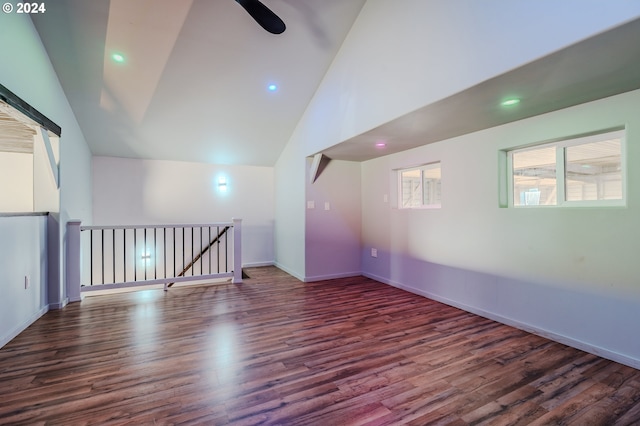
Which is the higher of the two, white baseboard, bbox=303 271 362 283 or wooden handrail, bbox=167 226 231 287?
wooden handrail, bbox=167 226 231 287

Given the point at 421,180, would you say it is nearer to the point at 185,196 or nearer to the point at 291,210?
the point at 291,210

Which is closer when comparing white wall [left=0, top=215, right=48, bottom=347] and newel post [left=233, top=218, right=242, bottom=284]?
white wall [left=0, top=215, right=48, bottom=347]

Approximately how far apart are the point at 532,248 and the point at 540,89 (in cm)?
151

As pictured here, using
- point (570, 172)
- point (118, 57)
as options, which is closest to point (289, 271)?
point (118, 57)

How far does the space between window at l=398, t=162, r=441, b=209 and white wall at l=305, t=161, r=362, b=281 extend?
976 millimetres

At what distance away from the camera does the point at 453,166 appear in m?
3.62

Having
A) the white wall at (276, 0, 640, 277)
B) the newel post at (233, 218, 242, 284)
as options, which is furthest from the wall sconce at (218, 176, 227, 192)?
the white wall at (276, 0, 640, 277)

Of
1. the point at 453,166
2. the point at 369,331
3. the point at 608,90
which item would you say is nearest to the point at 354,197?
the point at 453,166

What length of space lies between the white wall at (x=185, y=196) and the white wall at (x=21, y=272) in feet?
6.36

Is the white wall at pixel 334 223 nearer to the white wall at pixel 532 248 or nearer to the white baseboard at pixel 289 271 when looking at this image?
the white baseboard at pixel 289 271

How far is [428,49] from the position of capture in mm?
2521

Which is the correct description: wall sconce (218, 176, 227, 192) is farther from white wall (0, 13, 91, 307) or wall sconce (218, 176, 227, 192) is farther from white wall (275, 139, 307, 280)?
white wall (0, 13, 91, 307)

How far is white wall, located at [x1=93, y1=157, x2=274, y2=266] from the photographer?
17.2 feet

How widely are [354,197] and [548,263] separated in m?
3.09
